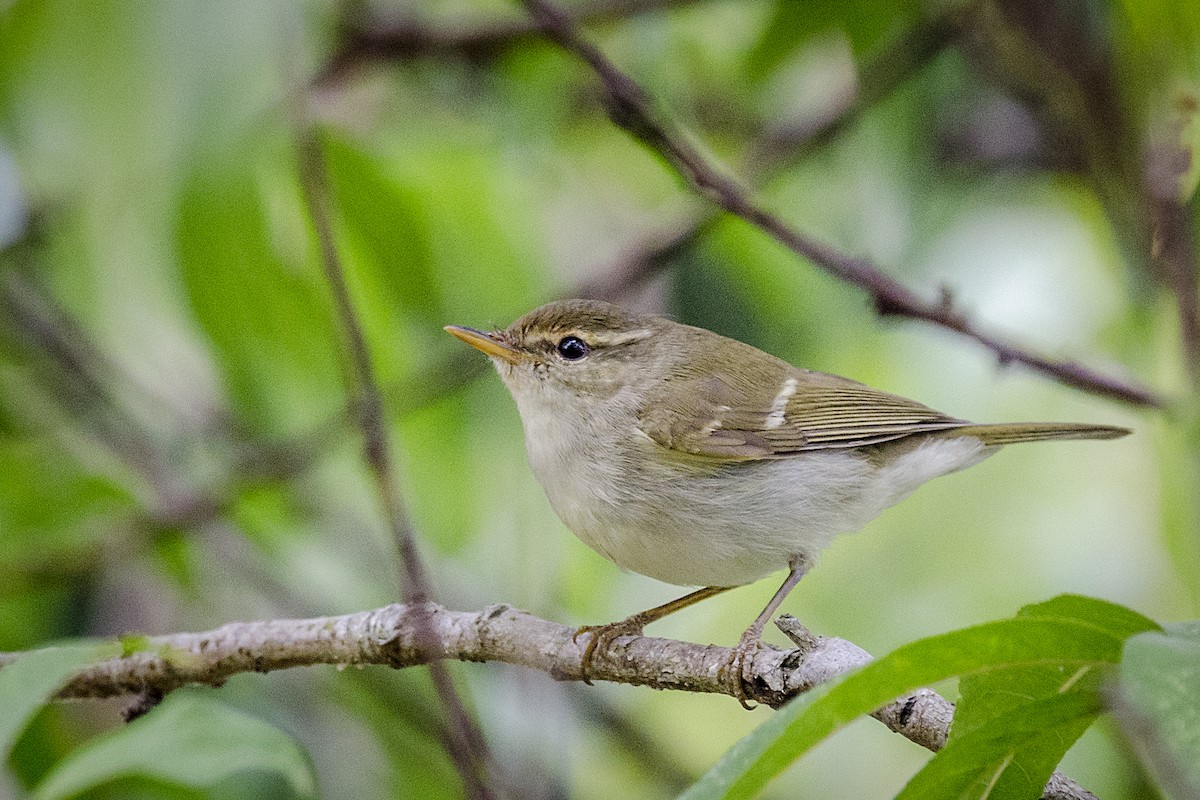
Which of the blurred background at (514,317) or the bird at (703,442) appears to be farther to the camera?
the blurred background at (514,317)

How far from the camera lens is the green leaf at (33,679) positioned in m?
1.56

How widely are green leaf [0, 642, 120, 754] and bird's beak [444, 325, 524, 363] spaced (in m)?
1.78

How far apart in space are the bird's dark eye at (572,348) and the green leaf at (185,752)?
1.98m

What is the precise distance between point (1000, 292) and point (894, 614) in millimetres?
1233

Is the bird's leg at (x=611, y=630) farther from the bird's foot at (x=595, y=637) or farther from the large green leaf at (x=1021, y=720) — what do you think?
the large green leaf at (x=1021, y=720)

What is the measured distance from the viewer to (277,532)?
13.6ft

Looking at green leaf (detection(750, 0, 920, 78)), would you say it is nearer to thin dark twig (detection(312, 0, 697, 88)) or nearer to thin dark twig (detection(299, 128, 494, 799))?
thin dark twig (detection(312, 0, 697, 88))

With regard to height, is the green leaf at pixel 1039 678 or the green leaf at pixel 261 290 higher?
the green leaf at pixel 261 290

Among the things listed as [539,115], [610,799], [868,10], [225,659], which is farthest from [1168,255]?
[610,799]

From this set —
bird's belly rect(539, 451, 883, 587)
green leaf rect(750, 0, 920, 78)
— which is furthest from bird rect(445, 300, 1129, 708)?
green leaf rect(750, 0, 920, 78)

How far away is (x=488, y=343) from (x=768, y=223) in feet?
3.40

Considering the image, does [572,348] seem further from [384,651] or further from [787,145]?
[384,651]

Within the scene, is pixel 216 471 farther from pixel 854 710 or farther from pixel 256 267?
pixel 854 710

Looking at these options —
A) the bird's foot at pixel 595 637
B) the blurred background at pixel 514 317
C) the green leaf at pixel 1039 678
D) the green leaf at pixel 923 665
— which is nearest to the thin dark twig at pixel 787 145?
the blurred background at pixel 514 317
